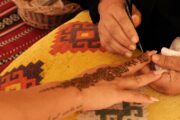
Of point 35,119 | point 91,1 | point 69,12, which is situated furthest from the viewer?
point 69,12

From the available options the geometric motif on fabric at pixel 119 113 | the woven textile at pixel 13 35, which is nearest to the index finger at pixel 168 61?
the geometric motif on fabric at pixel 119 113

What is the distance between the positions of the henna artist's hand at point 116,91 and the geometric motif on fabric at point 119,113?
3 centimetres

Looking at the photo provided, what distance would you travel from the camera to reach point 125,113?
0.83m

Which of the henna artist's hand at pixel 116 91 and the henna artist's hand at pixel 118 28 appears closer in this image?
the henna artist's hand at pixel 116 91

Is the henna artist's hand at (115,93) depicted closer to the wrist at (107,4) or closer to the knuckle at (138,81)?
the knuckle at (138,81)

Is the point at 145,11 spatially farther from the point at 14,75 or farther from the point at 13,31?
the point at 13,31

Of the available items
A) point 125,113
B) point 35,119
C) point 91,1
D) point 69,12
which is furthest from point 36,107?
point 69,12

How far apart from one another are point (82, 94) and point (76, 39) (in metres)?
0.30

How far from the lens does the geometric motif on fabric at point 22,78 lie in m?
0.93

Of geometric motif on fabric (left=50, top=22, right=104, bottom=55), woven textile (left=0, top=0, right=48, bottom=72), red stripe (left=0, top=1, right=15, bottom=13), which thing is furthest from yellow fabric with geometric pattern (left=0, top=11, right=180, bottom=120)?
red stripe (left=0, top=1, right=15, bottom=13)

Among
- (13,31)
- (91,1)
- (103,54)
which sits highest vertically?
(91,1)

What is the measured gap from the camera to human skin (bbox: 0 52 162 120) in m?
0.72

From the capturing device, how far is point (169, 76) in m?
0.87

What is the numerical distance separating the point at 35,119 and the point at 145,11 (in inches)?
19.1
